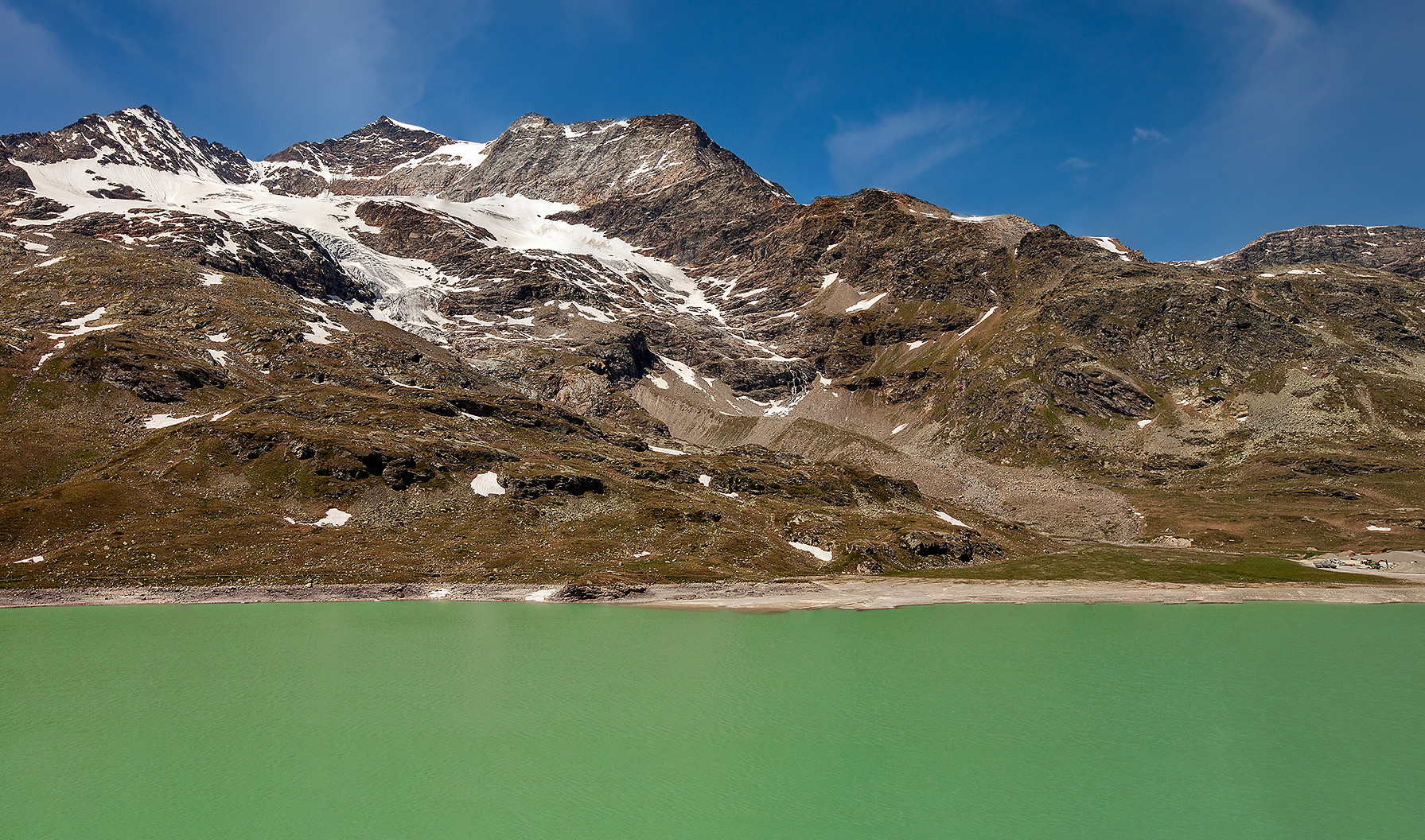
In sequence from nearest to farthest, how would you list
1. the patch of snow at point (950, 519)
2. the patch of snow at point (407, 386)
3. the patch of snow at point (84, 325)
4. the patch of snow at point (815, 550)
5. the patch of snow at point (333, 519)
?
the patch of snow at point (333, 519) → the patch of snow at point (815, 550) → the patch of snow at point (950, 519) → the patch of snow at point (84, 325) → the patch of snow at point (407, 386)

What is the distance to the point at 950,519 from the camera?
13062 cm

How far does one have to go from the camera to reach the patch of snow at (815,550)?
103m

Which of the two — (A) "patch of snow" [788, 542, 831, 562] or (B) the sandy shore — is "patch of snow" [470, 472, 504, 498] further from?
(A) "patch of snow" [788, 542, 831, 562]

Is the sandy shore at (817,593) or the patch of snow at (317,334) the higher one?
the patch of snow at (317,334)

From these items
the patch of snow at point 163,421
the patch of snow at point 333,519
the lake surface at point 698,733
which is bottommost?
the lake surface at point 698,733

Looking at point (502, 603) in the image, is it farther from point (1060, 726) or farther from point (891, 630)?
point (1060, 726)

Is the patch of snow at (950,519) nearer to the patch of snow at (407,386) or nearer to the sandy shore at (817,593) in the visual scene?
the sandy shore at (817,593)

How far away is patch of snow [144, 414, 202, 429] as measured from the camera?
4729 inches

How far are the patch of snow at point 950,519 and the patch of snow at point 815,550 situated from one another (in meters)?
30.8

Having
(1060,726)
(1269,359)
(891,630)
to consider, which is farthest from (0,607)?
(1269,359)

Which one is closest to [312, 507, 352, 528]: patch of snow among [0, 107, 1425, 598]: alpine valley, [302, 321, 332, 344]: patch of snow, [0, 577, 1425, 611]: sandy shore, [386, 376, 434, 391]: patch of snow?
[0, 107, 1425, 598]: alpine valley

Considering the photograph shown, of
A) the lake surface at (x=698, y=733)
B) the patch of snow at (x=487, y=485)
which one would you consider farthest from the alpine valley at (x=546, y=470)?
the lake surface at (x=698, y=733)

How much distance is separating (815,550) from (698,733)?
7170 cm

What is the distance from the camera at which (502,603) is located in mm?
77625
